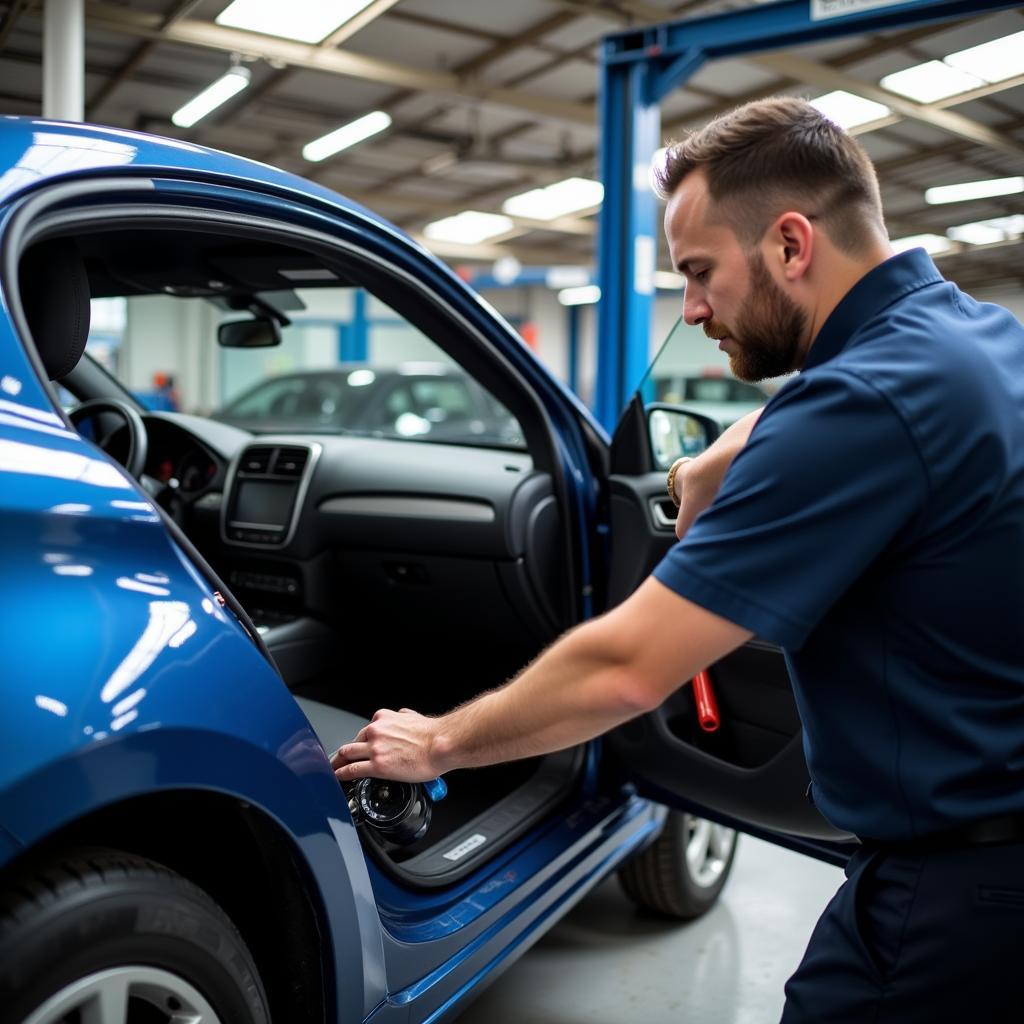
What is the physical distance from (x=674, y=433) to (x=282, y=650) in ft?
3.98

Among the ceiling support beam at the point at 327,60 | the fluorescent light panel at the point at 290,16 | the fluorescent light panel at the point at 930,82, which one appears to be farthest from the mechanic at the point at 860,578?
the ceiling support beam at the point at 327,60

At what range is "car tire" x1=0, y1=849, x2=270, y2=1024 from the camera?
3.19 feet

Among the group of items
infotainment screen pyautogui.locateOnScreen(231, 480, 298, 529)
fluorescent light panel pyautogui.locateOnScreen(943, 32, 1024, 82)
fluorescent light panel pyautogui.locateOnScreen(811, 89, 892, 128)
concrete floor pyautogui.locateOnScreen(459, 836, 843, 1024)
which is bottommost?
concrete floor pyautogui.locateOnScreen(459, 836, 843, 1024)

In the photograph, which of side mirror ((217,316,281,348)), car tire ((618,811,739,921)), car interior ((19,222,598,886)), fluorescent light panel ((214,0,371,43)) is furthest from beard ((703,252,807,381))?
fluorescent light panel ((214,0,371,43))

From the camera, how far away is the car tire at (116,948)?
97 centimetres

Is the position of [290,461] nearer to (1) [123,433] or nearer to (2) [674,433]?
(1) [123,433]

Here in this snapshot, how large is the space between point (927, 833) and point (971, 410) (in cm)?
48

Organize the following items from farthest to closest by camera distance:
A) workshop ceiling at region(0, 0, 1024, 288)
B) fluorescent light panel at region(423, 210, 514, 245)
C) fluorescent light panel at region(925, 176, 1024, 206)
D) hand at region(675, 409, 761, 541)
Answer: fluorescent light panel at region(423, 210, 514, 245) → workshop ceiling at region(0, 0, 1024, 288) → fluorescent light panel at region(925, 176, 1024, 206) → hand at region(675, 409, 761, 541)

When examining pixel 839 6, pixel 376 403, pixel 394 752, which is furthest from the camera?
pixel 376 403

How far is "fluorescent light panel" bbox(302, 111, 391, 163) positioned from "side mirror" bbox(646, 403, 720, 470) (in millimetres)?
8693

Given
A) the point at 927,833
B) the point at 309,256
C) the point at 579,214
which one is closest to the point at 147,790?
the point at 927,833

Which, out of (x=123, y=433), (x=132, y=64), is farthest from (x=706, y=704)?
(x=132, y=64)

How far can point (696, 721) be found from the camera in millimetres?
2207

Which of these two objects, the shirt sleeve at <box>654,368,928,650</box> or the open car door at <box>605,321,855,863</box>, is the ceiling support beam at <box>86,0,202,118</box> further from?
the shirt sleeve at <box>654,368,928,650</box>
